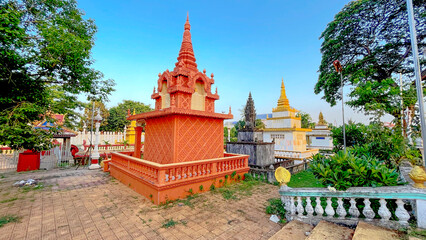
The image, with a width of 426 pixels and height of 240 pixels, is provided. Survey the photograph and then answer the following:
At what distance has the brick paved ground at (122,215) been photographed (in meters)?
3.77

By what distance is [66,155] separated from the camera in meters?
13.5

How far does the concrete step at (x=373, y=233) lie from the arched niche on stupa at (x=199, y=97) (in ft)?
21.4

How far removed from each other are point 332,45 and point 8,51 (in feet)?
73.5

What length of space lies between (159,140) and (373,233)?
712 centimetres

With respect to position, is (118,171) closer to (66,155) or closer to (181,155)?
(181,155)

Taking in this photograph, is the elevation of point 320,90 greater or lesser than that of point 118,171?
greater

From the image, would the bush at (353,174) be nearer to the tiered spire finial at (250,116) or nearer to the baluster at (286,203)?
the baluster at (286,203)

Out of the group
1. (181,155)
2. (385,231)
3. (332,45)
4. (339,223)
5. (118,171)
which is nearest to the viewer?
(385,231)

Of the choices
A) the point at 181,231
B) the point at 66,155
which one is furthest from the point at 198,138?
the point at 66,155

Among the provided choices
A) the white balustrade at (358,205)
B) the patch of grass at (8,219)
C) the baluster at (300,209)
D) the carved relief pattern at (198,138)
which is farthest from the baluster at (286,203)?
the patch of grass at (8,219)

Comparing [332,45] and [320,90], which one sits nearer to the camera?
[332,45]

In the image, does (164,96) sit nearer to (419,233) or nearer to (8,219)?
(8,219)

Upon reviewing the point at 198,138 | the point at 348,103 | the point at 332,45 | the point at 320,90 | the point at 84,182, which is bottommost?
the point at 84,182

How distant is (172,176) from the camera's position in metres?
5.98
